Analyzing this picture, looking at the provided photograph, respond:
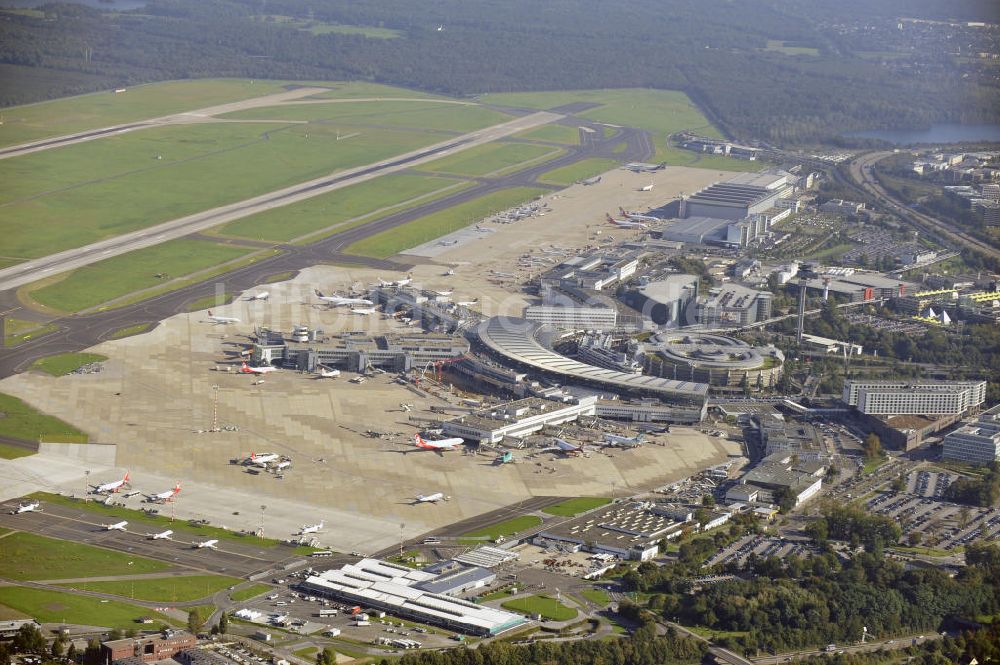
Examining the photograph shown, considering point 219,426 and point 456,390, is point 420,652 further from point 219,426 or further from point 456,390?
point 456,390

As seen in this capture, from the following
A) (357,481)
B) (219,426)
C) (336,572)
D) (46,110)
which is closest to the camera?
(336,572)

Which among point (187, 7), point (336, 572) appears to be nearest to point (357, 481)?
point (336, 572)

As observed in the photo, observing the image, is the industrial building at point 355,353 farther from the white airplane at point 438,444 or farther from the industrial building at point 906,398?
the industrial building at point 906,398

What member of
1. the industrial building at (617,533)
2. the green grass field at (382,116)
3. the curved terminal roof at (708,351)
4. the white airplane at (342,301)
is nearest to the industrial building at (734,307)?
the curved terminal roof at (708,351)

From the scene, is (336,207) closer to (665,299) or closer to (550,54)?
(665,299)

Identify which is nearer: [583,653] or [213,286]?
[583,653]

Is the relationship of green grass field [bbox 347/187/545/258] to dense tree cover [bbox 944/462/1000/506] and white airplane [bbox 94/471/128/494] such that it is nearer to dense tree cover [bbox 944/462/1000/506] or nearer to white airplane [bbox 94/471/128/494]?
white airplane [bbox 94/471/128/494]

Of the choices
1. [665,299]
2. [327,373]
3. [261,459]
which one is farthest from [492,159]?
[261,459]
